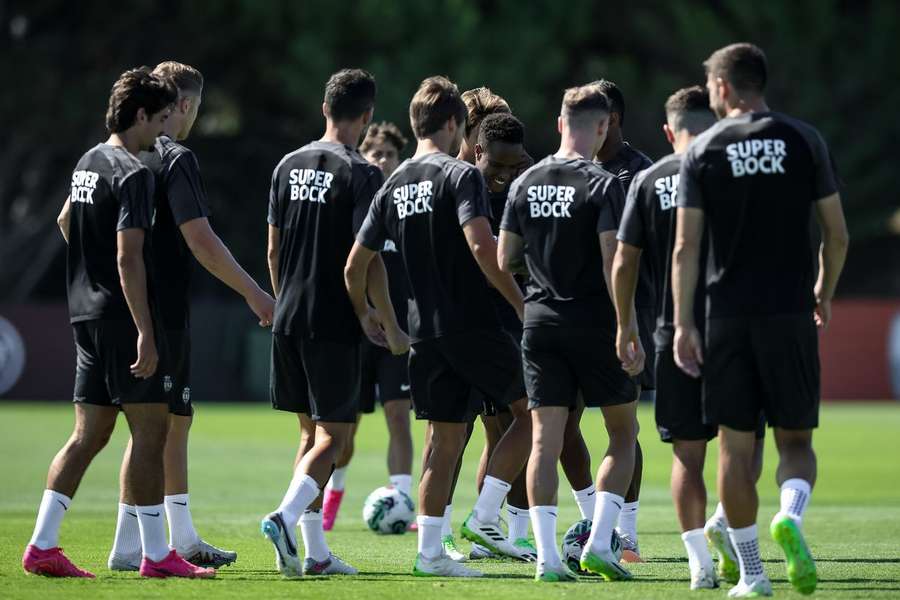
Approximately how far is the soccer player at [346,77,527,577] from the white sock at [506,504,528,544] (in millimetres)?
1304

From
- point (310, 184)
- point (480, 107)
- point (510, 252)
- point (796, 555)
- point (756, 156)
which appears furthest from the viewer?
point (480, 107)

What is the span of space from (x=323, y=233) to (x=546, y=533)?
6.56 ft

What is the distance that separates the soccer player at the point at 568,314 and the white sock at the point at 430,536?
52 cm

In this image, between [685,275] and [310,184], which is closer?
[685,275]

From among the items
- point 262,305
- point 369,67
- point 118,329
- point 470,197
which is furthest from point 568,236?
point 369,67

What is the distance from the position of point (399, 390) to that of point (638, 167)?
2959 millimetres

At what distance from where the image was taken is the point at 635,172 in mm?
9328

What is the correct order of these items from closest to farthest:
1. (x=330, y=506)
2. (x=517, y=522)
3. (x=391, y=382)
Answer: (x=517, y=522)
(x=330, y=506)
(x=391, y=382)

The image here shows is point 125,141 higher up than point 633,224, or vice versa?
point 125,141

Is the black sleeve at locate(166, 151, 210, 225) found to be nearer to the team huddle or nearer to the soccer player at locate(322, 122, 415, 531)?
the team huddle

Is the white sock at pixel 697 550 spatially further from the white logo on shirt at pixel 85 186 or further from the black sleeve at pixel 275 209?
the white logo on shirt at pixel 85 186

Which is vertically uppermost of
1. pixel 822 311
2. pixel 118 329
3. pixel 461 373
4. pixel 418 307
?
pixel 822 311

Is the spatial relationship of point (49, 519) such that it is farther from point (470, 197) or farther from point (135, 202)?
point (470, 197)

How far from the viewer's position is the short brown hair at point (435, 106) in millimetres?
8133
